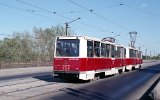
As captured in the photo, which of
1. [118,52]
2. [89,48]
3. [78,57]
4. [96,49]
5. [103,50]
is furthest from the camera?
[118,52]

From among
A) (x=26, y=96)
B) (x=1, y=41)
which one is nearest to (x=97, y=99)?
(x=26, y=96)

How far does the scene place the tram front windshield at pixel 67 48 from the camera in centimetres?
2288

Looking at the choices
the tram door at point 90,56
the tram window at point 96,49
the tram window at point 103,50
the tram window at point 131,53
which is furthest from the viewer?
the tram window at point 131,53

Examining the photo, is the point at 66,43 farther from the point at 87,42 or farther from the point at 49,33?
the point at 49,33

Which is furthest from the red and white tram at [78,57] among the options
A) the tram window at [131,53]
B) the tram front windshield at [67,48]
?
the tram window at [131,53]

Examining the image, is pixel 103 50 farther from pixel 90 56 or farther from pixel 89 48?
pixel 89 48

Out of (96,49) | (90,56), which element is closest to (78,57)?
(90,56)

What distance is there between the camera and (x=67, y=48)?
914 inches

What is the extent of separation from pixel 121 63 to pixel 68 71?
1475 centimetres

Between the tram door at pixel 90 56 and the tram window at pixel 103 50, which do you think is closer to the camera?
the tram door at pixel 90 56

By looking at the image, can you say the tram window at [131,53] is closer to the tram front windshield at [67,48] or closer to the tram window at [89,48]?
the tram window at [89,48]

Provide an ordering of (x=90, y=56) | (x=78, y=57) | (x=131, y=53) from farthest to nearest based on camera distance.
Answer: (x=131, y=53), (x=90, y=56), (x=78, y=57)

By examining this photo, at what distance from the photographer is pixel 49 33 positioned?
3991 inches

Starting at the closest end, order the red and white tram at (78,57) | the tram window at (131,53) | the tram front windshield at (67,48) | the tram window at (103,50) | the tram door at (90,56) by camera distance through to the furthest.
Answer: the red and white tram at (78,57)
the tram front windshield at (67,48)
the tram door at (90,56)
the tram window at (103,50)
the tram window at (131,53)
